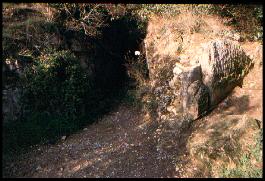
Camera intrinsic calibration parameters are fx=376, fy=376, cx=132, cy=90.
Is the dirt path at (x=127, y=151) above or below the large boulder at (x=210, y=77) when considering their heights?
below

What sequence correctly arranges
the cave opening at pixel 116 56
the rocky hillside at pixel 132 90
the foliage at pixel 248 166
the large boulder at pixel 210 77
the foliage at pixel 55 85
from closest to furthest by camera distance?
the foliage at pixel 248 166
the rocky hillside at pixel 132 90
the large boulder at pixel 210 77
the foliage at pixel 55 85
the cave opening at pixel 116 56

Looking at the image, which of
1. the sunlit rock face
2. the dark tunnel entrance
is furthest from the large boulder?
the dark tunnel entrance

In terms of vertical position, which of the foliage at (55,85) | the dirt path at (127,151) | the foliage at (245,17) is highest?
the foliage at (245,17)

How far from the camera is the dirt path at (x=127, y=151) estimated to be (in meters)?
10.6

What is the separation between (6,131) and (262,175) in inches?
305

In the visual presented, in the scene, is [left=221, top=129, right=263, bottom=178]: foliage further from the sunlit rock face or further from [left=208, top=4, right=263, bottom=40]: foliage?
[left=208, top=4, right=263, bottom=40]: foliage

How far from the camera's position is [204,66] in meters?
11.3

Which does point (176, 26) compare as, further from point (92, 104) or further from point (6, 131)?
point (6, 131)

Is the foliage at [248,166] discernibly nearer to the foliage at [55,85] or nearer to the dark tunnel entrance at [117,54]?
the foliage at [55,85]

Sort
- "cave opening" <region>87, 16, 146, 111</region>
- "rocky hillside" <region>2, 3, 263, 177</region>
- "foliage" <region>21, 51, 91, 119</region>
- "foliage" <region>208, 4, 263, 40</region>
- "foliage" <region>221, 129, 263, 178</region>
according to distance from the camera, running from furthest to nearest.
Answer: "cave opening" <region>87, 16, 146, 111</region>, "foliage" <region>21, 51, 91, 119</region>, "foliage" <region>208, 4, 263, 40</region>, "rocky hillside" <region>2, 3, 263, 177</region>, "foliage" <region>221, 129, 263, 178</region>

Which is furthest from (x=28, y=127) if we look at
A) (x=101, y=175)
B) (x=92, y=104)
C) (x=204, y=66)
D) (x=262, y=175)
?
(x=262, y=175)

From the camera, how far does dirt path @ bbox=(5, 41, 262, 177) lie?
34.7ft

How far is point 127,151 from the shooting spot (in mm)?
11375

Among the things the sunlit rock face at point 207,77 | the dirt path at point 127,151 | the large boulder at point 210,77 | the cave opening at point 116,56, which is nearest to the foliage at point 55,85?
the dirt path at point 127,151
